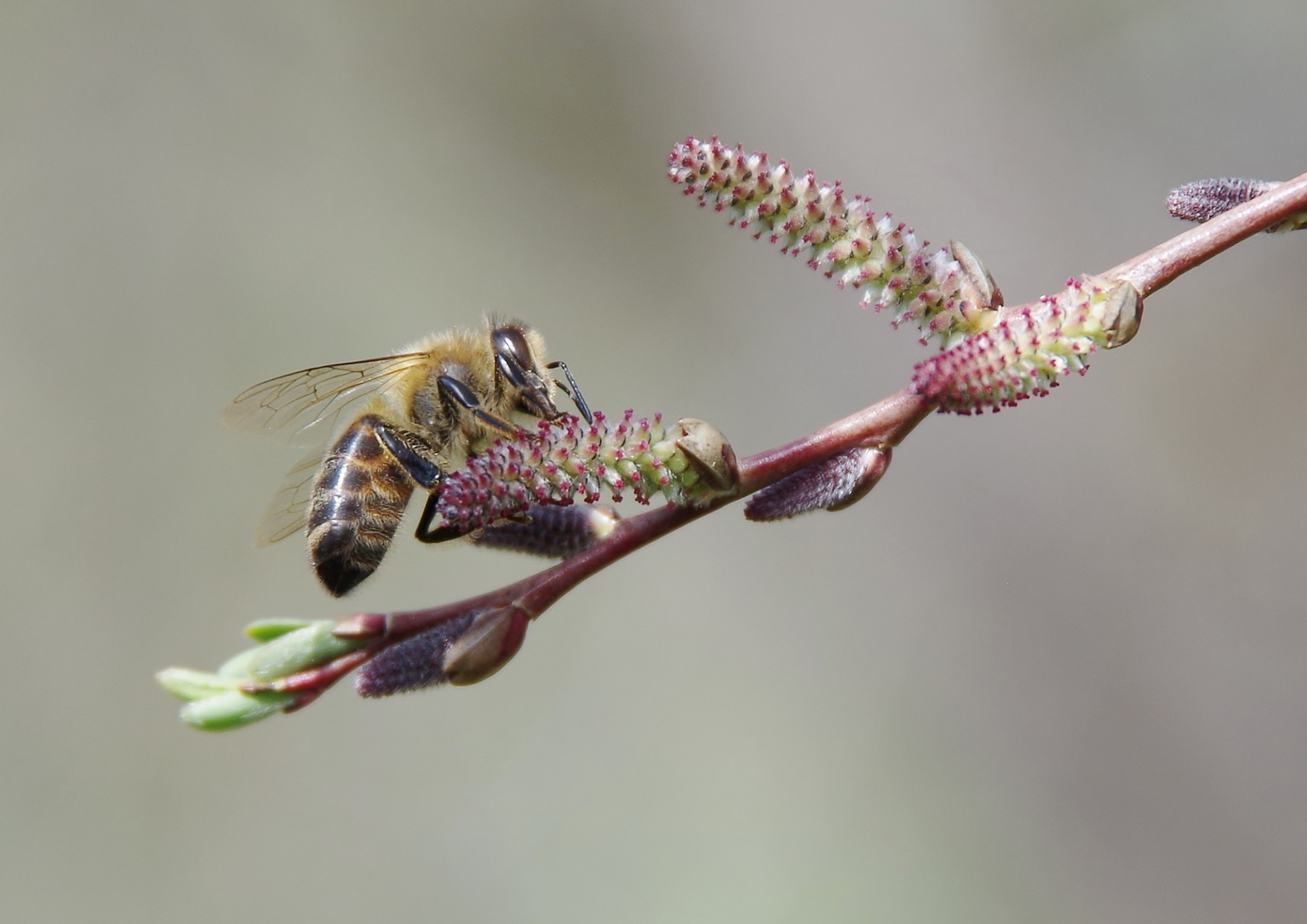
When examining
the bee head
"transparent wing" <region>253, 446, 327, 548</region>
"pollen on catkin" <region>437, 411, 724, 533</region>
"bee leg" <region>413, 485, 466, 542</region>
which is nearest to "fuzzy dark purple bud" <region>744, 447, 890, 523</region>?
"pollen on catkin" <region>437, 411, 724, 533</region>

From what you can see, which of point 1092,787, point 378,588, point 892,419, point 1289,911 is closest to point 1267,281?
point 1092,787

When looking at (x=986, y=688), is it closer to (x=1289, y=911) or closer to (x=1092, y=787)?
(x=1092, y=787)

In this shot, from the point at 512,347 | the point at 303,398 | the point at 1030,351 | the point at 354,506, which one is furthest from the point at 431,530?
the point at 1030,351

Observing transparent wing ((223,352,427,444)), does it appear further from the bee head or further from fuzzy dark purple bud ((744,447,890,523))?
fuzzy dark purple bud ((744,447,890,523))

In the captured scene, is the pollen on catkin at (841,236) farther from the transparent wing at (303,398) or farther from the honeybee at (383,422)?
the transparent wing at (303,398)

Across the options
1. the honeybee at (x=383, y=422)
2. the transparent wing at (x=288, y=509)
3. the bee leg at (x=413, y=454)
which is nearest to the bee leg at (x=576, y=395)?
the honeybee at (x=383, y=422)
